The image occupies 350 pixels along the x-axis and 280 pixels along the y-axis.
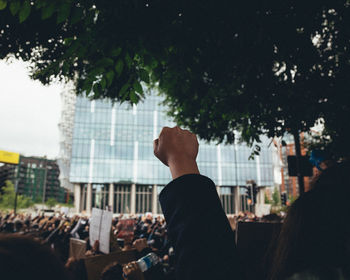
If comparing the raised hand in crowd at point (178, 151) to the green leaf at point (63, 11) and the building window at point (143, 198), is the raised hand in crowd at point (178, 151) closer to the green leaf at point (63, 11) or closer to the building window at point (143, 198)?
the green leaf at point (63, 11)

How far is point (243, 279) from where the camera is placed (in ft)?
2.36

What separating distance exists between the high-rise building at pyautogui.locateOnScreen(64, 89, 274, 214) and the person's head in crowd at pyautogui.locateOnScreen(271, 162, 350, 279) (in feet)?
150

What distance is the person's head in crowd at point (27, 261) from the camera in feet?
1.92

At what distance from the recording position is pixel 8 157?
46031 mm

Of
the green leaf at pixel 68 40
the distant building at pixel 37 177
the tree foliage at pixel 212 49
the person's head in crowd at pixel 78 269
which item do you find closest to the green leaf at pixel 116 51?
the tree foliage at pixel 212 49

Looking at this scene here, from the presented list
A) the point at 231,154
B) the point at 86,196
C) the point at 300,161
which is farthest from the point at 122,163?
the point at 300,161

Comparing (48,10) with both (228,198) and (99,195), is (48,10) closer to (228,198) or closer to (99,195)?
Result: (99,195)

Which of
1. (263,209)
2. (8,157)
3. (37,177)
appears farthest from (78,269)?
(37,177)

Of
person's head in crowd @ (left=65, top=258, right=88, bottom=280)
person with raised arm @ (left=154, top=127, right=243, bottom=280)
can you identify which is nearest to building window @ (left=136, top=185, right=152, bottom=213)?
person's head in crowd @ (left=65, top=258, right=88, bottom=280)

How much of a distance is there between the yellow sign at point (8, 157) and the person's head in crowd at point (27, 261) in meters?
52.2

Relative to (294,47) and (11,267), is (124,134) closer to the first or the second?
(294,47)

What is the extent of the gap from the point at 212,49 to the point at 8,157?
51.6 meters

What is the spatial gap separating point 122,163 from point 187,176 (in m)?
47.0

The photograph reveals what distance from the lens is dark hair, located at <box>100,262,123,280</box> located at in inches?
110
